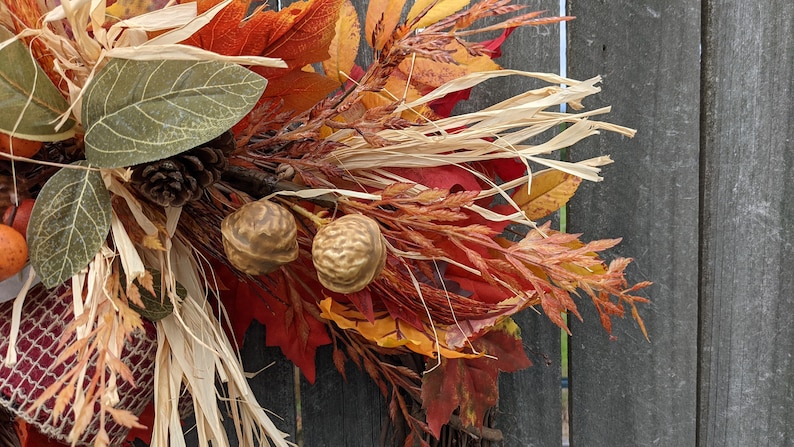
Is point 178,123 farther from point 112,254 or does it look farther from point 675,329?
point 675,329

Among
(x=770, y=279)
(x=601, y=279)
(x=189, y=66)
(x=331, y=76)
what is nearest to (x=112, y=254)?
(x=189, y=66)

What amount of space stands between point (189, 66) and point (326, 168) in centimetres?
14

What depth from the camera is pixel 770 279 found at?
0.78 metres

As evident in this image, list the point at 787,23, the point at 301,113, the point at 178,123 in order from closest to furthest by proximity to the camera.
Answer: the point at 178,123, the point at 301,113, the point at 787,23

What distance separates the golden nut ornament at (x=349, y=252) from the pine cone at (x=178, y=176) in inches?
3.9

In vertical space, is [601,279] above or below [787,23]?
below

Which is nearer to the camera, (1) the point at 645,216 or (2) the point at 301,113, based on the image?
(2) the point at 301,113

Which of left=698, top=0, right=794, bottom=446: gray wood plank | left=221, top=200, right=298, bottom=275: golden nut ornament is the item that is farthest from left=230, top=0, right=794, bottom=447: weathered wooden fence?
left=221, top=200, right=298, bottom=275: golden nut ornament

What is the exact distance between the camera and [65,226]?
0.39 metres

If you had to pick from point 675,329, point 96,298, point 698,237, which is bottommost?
point 675,329

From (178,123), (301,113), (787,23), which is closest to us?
(178,123)

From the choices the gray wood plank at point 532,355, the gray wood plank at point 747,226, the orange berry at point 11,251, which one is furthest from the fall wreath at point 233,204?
the gray wood plank at point 747,226

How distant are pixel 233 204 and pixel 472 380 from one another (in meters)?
0.30

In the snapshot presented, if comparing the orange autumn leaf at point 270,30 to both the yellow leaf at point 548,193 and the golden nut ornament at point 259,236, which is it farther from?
the yellow leaf at point 548,193
